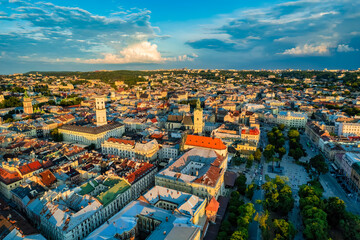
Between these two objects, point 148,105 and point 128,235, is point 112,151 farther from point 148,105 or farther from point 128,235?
point 148,105

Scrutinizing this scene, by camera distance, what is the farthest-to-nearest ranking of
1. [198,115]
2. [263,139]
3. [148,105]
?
1. [148,105]
2. [263,139]
3. [198,115]

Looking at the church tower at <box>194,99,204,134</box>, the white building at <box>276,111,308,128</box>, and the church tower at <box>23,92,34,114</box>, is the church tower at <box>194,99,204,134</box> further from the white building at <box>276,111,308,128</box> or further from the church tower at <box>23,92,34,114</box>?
the church tower at <box>23,92,34,114</box>

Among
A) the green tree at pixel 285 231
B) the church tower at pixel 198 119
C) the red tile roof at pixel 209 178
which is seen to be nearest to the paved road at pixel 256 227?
the green tree at pixel 285 231

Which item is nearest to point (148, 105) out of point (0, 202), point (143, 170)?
point (143, 170)

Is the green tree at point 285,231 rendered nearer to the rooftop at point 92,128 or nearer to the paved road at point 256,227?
the paved road at point 256,227

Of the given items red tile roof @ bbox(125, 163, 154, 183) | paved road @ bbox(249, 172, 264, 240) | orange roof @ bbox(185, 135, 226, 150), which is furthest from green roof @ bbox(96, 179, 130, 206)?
paved road @ bbox(249, 172, 264, 240)
